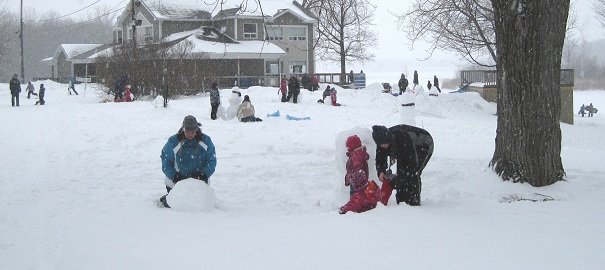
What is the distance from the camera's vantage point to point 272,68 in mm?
48719

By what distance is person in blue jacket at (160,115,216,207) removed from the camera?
7266 mm

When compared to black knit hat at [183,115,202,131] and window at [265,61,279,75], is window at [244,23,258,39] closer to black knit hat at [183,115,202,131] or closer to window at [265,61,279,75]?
window at [265,61,279,75]

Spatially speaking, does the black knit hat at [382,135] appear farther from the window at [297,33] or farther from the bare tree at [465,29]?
the window at [297,33]

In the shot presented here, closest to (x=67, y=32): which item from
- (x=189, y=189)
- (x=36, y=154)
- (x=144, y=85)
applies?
(x=144, y=85)

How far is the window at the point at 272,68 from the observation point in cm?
4872

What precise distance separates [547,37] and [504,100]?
39.0 inches

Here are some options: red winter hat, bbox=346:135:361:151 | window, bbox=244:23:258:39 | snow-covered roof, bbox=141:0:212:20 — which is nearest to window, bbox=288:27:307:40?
window, bbox=244:23:258:39

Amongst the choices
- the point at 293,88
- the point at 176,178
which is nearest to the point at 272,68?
the point at 293,88

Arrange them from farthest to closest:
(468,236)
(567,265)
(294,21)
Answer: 1. (294,21)
2. (468,236)
3. (567,265)

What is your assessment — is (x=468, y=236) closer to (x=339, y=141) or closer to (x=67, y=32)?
(x=339, y=141)

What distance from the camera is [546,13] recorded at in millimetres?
7770

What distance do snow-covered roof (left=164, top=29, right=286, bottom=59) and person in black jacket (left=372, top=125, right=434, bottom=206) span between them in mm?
34968

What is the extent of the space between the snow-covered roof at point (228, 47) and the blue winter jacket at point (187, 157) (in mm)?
34080

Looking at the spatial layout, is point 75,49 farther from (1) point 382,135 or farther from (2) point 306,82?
(1) point 382,135
